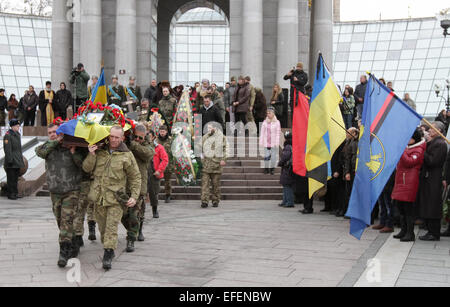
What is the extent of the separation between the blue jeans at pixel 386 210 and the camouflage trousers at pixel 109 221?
16.9ft

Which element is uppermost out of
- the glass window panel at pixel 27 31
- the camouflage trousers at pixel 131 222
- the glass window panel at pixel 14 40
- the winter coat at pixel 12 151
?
the glass window panel at pixel 27 31

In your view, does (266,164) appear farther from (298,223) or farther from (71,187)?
(71,187)

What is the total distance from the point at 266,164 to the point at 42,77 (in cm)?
3995

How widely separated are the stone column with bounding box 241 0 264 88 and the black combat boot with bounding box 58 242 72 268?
55.3 feet

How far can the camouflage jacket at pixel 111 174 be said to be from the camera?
741 centimetres

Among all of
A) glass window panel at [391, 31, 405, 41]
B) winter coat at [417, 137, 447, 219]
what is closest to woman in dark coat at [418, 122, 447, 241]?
winter coat at [417, 137, 447, 219]

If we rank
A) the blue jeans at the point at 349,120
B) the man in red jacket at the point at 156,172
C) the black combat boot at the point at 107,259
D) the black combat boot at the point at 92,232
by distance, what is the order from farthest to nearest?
1. the blue jeans at the point at 349,120
2. the man in red jacket at the point at 156,172
3. the black combat boot at the point at 92,232
4. the black combat boot at the point at 107,259

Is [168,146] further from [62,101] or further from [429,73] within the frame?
[429,73]

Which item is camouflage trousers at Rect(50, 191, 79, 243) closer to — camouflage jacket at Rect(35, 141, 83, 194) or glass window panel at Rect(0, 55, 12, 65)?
camouflage jacket at Rect(35, 141, 83, 194)

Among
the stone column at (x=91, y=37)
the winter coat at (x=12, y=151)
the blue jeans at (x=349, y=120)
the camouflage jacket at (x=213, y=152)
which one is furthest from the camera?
the stone column at (x=91, y=37)

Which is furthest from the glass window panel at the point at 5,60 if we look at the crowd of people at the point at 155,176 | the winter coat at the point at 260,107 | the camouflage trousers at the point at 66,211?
the camouflage trousers at the point at 66,211

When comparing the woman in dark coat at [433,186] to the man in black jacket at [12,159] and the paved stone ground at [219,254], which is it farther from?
the man in black jacket at [12,159]

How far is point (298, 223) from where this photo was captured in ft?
37.3
